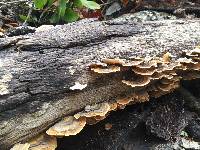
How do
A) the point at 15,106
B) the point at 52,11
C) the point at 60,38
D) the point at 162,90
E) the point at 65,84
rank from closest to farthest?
the point at 15,106 < the point at 65,84 < the point at 60,38 < the point at 162,90 < the point at 52,11

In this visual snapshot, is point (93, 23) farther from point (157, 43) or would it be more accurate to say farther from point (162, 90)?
point (162, 90)

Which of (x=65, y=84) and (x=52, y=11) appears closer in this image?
(x=65, y=84)

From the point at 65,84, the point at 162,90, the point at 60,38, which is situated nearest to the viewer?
the point at 65,84

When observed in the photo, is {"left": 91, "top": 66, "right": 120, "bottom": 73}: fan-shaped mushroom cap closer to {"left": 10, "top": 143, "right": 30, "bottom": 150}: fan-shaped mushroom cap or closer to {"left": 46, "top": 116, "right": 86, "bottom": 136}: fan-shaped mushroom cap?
{"left": 46, "top": 116, "right": 86, "bottom": 136}: fan-shaped mushroom cap

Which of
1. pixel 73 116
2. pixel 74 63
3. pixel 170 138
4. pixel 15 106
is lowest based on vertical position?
pixel 170 138

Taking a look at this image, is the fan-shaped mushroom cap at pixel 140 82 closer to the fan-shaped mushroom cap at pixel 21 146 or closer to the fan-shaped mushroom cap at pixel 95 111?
the fan-shaped mushroom cap at pixel 95 111

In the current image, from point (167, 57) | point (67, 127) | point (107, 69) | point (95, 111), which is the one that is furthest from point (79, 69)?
point (167, 57)

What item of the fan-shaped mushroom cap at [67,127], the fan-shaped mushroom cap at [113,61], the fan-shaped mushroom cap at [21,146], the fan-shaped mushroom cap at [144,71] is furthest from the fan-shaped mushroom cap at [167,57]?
the fan-shaped mushroom cap at [21,146]

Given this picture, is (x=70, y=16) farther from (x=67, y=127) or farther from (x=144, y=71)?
(x=67, y=127)

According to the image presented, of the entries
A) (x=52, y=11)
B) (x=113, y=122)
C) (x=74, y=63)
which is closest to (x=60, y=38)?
(x=74, y=63)

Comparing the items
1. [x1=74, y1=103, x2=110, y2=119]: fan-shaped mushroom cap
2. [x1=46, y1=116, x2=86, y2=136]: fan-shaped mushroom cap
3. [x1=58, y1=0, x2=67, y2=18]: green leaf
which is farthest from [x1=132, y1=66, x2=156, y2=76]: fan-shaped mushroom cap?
[x1=58, y1=0, x2=67, y2=18]: green leaf
